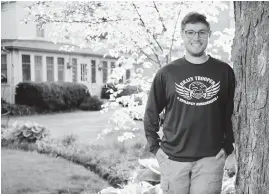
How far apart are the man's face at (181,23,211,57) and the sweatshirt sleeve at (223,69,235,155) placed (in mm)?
276

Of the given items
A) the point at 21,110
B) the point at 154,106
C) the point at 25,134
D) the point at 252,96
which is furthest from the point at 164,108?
the point at 21,110

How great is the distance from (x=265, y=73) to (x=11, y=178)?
4.78 metres

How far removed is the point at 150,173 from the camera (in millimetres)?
4340

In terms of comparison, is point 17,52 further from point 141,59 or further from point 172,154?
point 172,154

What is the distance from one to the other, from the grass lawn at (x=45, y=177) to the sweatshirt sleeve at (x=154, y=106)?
282 cm

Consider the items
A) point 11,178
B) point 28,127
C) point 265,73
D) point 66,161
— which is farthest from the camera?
point 28,127

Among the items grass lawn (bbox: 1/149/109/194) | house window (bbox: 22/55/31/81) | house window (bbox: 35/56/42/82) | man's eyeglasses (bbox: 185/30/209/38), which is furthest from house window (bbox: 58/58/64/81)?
man's eyeglasses (bbox: 185/30/209/38)

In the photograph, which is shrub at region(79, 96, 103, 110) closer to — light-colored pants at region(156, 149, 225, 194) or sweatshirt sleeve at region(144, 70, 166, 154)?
sweatshirt sleeve at region(144, 70, 166, 154)

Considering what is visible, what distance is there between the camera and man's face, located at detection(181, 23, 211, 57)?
7.77ft

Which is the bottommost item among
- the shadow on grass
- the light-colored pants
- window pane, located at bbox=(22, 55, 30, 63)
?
the shadow on grass

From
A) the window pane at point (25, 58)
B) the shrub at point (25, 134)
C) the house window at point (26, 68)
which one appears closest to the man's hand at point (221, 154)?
the shrub at point (25, 134)

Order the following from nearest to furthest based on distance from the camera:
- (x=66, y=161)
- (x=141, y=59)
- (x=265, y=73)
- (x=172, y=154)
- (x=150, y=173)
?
(x=265, y=73) → (x=172, y=154) → (x=150, y=173) → (x=141, y=59) → (x=66, y=161)

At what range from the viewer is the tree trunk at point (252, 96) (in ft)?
6.93

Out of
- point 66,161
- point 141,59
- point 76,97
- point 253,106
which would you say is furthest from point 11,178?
point 76,97
